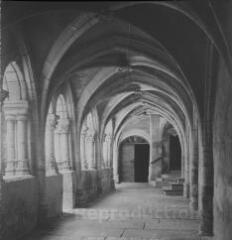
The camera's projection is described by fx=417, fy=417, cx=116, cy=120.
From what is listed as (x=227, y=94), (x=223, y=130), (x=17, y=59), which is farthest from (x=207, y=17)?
(x=17, y=59)

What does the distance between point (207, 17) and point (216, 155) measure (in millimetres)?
2852

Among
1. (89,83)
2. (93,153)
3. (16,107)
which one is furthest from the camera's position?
(93,153)

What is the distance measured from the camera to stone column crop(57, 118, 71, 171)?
12.1 meters

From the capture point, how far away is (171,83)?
12.2 meters

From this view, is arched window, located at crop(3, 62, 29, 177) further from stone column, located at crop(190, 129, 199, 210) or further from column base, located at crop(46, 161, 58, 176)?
stone column, located at crop(190, 129, 199, 210)

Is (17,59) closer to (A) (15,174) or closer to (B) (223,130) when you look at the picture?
(A) (15,174)

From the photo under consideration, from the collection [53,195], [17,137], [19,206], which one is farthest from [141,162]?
[19,206]

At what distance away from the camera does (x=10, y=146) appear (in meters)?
8.30

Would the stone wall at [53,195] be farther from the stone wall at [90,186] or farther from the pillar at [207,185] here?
the pillar at [207,185]

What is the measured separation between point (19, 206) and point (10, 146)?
129cm

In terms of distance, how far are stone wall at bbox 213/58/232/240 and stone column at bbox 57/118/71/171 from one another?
5.71 meters

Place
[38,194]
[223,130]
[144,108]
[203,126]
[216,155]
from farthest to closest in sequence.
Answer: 1. [144,108]
2. [38,194]
3. [203,126]
4. [216,155]
5. [223,130]

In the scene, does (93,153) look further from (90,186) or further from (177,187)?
(177,187)

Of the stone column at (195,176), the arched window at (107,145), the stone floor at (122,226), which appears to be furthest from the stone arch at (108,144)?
the stone column at (195,176)
